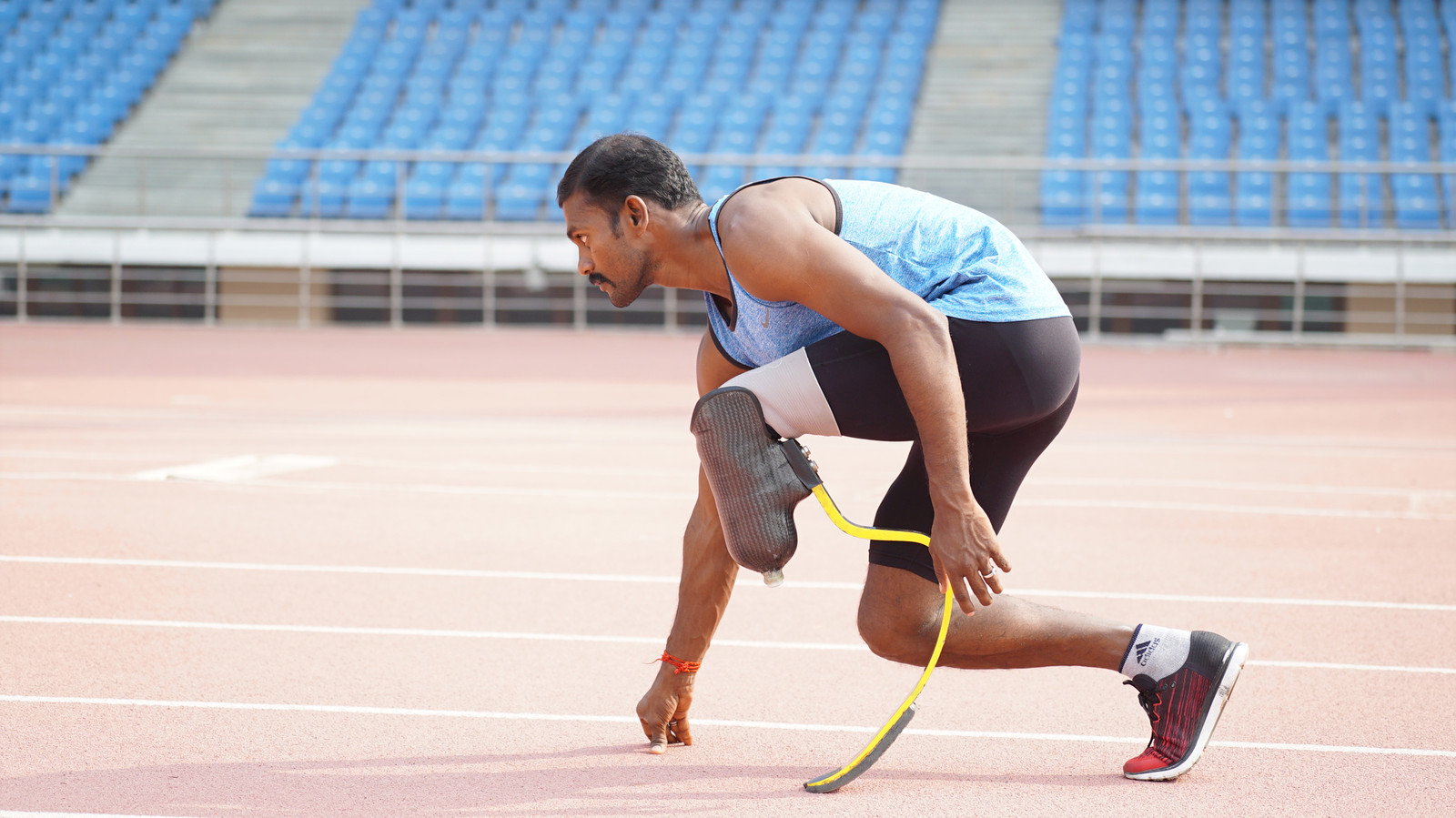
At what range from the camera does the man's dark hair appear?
2.55 meters

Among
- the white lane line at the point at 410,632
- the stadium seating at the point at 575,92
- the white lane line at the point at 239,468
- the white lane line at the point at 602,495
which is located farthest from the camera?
the stadium seating at the point at 575,92

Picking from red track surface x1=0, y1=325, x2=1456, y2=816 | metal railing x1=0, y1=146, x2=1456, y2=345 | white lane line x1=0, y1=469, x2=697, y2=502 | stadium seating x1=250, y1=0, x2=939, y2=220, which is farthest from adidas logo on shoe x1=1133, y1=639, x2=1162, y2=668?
stadium seating x1=250, y1=0, x2=939, y2=220

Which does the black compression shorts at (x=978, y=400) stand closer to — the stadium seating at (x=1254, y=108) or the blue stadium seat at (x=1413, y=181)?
the stadium seating at (x=1254, y=108)

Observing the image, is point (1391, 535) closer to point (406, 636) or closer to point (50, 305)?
point (406, 636)

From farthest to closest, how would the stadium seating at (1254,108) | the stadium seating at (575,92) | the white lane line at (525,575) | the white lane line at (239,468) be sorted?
the stadium seating at (575,92) < the stadium seating at (1254,108) < the white lane line at (239,468) < the white lane line at (525,575)

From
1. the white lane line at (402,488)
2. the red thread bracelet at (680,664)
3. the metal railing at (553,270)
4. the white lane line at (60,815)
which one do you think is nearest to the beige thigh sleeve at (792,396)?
the red thread bracelet at (680,664)

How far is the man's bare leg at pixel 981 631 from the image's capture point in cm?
276

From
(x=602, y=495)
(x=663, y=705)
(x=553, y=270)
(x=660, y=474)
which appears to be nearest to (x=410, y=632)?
(x=663, y=705)

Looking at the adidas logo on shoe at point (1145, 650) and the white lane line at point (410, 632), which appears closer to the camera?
the adidas logo on shoe at point (1145, 650)

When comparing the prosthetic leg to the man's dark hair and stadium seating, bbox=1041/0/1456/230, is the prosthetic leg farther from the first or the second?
stadium seating, bbox=1041/0/1456/230

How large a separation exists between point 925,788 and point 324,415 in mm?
9303

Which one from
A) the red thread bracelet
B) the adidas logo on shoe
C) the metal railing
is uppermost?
the adidas logo on shoe

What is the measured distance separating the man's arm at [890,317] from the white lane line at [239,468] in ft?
18.3

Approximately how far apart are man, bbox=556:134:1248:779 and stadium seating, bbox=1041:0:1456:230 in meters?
14.4
